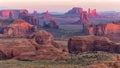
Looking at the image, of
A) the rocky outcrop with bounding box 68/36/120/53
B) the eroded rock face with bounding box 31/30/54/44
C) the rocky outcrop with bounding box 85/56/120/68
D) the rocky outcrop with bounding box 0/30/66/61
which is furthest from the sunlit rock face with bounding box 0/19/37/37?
the rocky outcrop with bounding box 85/56/120/68

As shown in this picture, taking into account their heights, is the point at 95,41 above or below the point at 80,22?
above

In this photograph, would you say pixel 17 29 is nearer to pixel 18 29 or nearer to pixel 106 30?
pixel 18 29

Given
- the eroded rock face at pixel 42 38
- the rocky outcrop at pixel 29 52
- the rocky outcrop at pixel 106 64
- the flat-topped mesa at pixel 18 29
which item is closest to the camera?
the rocky outcrop at pixel 106 64

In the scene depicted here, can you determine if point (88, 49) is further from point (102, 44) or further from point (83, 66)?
point (83, 66)

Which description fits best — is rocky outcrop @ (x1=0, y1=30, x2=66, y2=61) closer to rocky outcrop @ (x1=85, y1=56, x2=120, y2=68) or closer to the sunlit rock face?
rocky outcrop @ (x1=85, y1=56, x2=120, y2=68)

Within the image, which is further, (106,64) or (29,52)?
(29,52)

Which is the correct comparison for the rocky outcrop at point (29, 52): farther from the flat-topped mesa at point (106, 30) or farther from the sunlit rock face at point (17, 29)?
the flat-topped mesa at point (106, 30)

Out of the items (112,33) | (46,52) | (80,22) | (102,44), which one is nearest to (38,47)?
(46,52)

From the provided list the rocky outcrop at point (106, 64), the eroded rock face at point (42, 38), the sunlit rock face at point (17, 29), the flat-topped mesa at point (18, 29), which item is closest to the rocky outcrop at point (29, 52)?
the rocky outcrop at point (106, 64)

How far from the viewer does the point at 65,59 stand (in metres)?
53.8

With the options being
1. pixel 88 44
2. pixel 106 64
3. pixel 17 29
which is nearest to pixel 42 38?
pixel 88 44

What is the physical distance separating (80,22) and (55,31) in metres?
46.9

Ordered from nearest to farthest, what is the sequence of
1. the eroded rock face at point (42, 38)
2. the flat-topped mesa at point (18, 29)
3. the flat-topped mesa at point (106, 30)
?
Result: the eroded rock face at point (42, 38) → the flat-topped mesa at point (106, 30) → the flat-topped mesa at point (18, 29)

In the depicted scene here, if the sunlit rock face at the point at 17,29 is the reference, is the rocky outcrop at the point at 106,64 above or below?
above
